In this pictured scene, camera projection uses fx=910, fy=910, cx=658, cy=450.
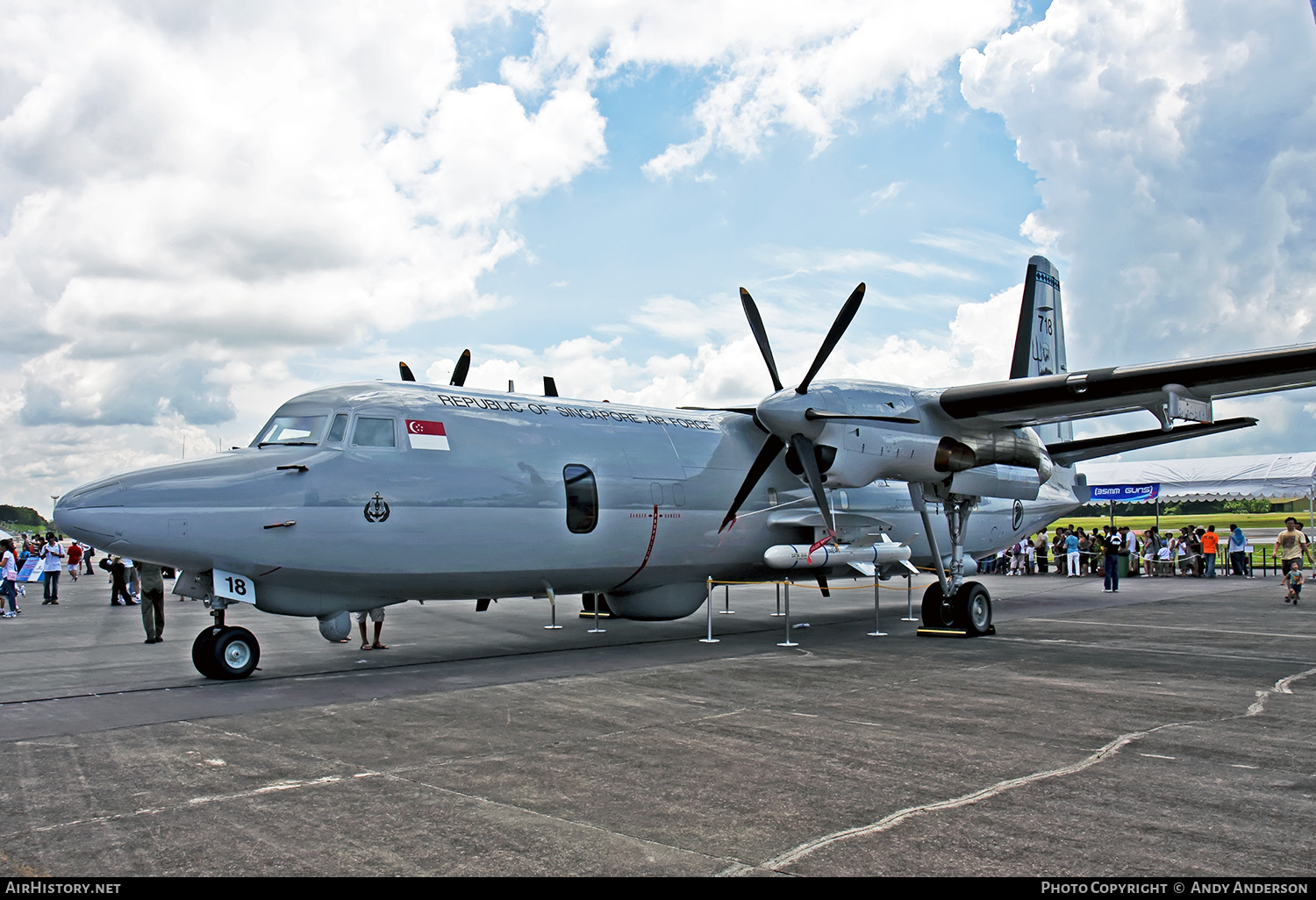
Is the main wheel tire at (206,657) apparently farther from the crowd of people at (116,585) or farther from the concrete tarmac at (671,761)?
the crowd of people at (116,585)

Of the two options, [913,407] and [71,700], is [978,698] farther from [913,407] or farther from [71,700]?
[71,700]

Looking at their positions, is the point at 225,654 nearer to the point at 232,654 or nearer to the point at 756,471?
the point at 232,654

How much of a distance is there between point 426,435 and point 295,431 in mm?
1510

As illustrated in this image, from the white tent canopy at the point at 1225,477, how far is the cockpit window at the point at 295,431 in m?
26.8

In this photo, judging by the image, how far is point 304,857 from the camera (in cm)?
439

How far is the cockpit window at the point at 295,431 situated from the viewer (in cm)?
1061

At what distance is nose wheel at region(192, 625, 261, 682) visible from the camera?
10039mm

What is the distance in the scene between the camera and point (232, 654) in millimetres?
10172

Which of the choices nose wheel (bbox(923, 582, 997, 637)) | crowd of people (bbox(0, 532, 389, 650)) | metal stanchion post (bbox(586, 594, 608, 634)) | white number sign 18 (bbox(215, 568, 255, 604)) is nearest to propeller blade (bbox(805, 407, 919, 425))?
nose wheel (bbox(923, 582, 997, 637))

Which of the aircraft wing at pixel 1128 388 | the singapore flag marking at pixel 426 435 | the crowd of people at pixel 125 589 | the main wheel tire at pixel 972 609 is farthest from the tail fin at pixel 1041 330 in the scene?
the crowd of people at pixel 125 589

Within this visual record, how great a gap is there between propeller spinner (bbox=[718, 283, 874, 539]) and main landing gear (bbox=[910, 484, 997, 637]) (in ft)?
5.26

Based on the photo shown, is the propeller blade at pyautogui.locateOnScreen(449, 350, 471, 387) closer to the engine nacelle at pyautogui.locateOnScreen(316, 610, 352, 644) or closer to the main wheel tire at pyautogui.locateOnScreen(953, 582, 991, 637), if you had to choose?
the engine nacelle at pyautogui.locateOnScreen(316, 610, 352, 644)
